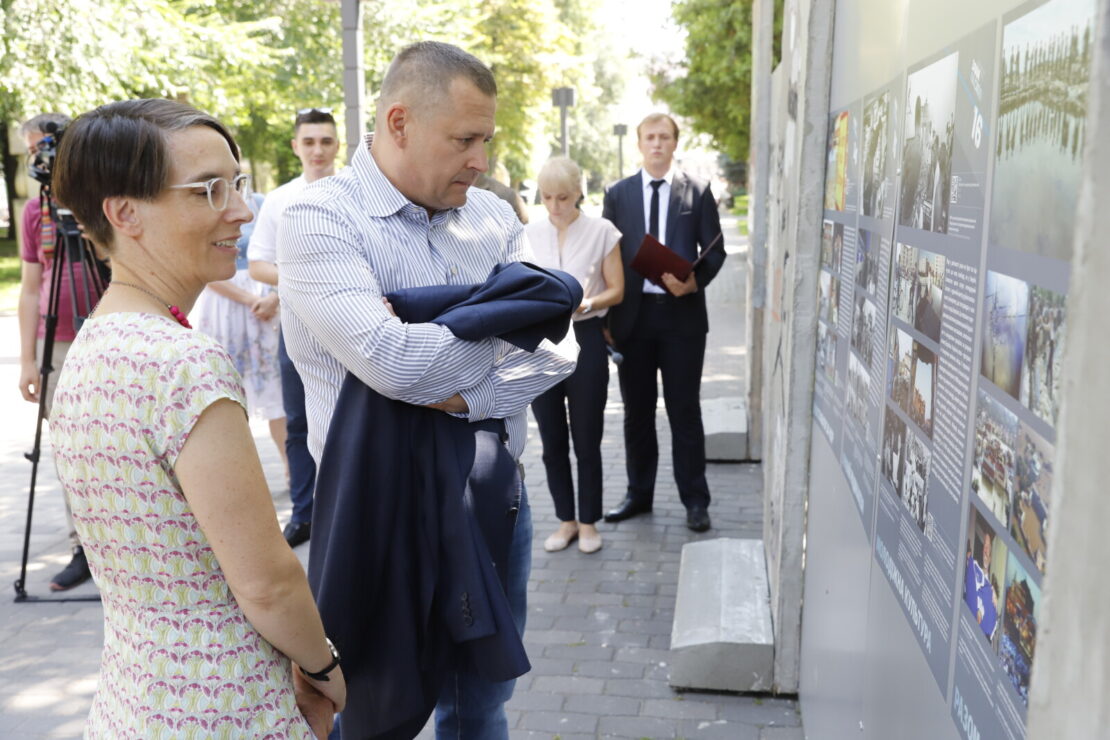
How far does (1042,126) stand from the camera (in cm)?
124

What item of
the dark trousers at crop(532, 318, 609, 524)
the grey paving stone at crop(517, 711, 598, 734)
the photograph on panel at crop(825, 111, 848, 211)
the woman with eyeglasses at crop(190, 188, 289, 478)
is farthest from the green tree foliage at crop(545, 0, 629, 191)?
the photograph on panel at crop(825, 111, 848, 211)

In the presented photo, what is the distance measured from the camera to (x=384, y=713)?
244 centimetres

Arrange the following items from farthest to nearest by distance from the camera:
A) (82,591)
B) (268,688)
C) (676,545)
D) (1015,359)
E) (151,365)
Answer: (676,545), (82,591), (268,688), (151,365), (1015,359)

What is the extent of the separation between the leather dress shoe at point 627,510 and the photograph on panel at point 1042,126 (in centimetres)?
503

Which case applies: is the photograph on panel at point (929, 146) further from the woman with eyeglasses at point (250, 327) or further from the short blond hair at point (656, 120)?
the woman with eyeglasses at point (250, 327)

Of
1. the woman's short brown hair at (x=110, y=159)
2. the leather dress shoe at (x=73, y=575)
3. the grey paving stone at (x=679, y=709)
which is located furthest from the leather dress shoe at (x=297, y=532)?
the woman's short brown hair at (x=110, y=159)

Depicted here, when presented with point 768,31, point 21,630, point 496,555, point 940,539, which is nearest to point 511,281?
point 496,555

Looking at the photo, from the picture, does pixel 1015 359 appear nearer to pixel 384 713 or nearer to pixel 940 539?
pixel 940 539

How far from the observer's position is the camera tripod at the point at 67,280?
488 cm

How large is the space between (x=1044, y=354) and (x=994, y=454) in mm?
222

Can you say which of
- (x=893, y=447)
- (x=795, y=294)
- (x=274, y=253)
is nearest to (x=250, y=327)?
(x=274, y=253)

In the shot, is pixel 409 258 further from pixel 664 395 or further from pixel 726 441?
pixel 726 441

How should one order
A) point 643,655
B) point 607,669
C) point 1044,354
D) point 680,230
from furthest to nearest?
point 680,230
point 643,655
point 607,669
point 1044,354

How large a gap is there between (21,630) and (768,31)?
197 inches
